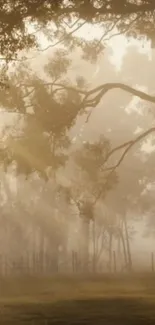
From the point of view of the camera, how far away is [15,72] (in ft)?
105

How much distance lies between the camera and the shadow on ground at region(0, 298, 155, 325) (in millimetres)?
21359

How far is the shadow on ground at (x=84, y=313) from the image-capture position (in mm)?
21359

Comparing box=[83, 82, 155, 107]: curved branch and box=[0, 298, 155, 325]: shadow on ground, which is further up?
box=[83, 82, 155, 107]: curved branch

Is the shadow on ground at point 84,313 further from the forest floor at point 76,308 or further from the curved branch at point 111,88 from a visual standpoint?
the curved branch at point 111,88

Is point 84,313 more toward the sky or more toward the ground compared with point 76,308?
more toward the ground

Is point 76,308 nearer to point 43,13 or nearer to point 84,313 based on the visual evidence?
point 84,313

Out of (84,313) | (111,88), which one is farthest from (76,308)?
(111,88)

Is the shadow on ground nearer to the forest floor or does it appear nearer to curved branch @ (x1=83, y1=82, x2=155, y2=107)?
the forest floor

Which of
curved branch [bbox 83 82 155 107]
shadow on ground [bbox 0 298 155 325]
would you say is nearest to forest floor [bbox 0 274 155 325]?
shadow on ground [bbox 0 298 155 325]

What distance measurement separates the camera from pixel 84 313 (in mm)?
24422

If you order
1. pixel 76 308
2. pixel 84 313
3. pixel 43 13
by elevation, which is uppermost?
pixel 43 13

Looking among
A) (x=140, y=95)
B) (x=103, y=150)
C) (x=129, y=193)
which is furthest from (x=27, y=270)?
(x=140, y=95)

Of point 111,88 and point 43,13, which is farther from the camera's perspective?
point 111,88

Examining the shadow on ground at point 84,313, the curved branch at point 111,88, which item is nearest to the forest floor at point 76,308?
the shadow on ground at point 84,313
